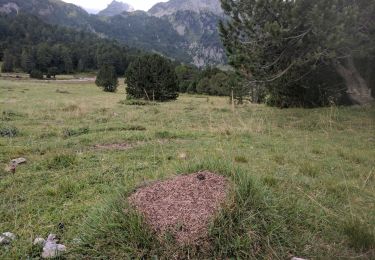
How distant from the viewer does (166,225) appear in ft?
11.0

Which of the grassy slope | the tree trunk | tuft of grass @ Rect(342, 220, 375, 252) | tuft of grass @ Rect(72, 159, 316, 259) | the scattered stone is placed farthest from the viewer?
the tree trunk

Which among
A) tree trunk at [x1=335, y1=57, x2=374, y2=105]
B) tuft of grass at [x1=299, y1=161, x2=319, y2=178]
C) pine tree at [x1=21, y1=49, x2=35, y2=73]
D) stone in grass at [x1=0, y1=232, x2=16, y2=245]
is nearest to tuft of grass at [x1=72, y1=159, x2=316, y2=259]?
stone in grass at [x1=0, y1=232, x2=16, y2=245]

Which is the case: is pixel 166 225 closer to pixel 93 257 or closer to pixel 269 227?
pixel 93 257

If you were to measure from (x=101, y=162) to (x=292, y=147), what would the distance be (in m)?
4.82

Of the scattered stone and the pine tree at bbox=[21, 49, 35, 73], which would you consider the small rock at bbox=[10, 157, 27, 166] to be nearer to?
the scattered stone

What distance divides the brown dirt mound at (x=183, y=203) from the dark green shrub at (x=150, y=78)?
3211 cm

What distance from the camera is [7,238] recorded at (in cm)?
368

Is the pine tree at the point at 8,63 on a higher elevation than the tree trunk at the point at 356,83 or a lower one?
higher

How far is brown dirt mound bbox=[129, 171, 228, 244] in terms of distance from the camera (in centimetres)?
332

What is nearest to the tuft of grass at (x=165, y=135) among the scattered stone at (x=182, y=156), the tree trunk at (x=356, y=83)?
the scattered stone at (x=182, y=156)

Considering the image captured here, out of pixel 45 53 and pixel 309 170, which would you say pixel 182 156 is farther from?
pixel 45 53

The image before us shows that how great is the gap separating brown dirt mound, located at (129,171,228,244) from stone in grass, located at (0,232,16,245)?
1345mm

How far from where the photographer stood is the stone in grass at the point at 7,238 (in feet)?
11.9

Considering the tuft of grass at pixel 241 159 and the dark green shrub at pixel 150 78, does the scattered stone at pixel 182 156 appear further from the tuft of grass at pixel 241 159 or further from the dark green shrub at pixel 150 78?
the dark green shrub at pixel 150 78
